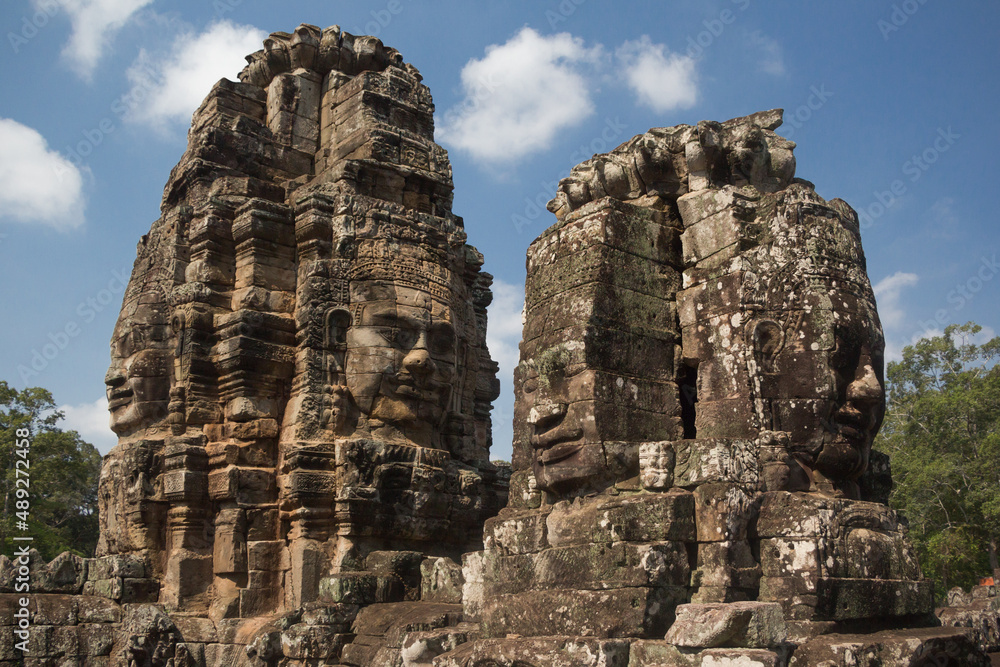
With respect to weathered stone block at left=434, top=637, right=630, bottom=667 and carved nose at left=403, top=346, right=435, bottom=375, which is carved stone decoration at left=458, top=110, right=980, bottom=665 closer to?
weathered stone block at left=434, top=637, right=630, bottom=667

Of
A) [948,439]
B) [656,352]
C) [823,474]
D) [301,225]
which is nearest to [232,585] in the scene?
[301,225]

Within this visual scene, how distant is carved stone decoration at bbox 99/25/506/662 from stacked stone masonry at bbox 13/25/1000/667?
4cm

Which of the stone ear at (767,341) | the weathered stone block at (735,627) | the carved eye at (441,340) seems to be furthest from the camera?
the carved eye at (441,340)

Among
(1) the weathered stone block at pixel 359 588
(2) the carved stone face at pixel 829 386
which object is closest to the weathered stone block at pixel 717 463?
(2) the carved stone face at pixel 829 386

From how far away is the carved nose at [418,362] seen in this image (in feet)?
38.3

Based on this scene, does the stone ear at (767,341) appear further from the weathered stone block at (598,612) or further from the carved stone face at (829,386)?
the weathered stone block at (598,612)

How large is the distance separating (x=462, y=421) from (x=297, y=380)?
2506 millimetres

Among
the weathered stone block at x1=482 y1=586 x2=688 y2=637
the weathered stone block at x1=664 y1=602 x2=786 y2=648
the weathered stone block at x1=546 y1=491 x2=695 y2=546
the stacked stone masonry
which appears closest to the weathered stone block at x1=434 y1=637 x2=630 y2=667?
the stacked stone masonry

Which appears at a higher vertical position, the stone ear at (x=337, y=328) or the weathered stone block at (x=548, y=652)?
the stone ear at (x=337, y=328)

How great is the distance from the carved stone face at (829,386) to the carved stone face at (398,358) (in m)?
6.21

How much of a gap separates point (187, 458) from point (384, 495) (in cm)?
248

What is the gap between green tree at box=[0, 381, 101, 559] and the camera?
27125mm

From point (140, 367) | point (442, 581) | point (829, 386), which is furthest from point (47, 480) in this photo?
point (829, 386)

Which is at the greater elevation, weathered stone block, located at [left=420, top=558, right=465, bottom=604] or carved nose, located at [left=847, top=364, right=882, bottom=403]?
carved nose, located at [left=847, top=364, right=882, bottom=403]
